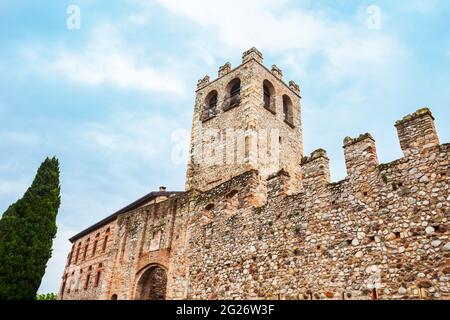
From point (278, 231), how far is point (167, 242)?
17.5 feet

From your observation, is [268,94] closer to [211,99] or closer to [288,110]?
[288,110]

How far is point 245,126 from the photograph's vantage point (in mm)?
17438

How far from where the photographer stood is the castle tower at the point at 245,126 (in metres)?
17.3

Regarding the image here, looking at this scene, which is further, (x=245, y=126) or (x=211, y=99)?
(x=211, y=99)

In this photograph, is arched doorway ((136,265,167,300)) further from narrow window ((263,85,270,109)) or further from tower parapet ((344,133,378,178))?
narrow window ((263,85,270,109))

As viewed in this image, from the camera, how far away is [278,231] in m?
9.19

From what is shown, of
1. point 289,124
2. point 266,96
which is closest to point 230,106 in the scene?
point 266,96

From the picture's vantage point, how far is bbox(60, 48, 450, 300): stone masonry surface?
→ 672 centimetres

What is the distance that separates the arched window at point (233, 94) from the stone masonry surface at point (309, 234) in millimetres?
3625

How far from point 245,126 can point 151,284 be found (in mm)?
8531

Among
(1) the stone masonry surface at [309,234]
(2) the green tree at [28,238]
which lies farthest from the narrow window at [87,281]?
(1) the stone masonry surface at [309,234]
